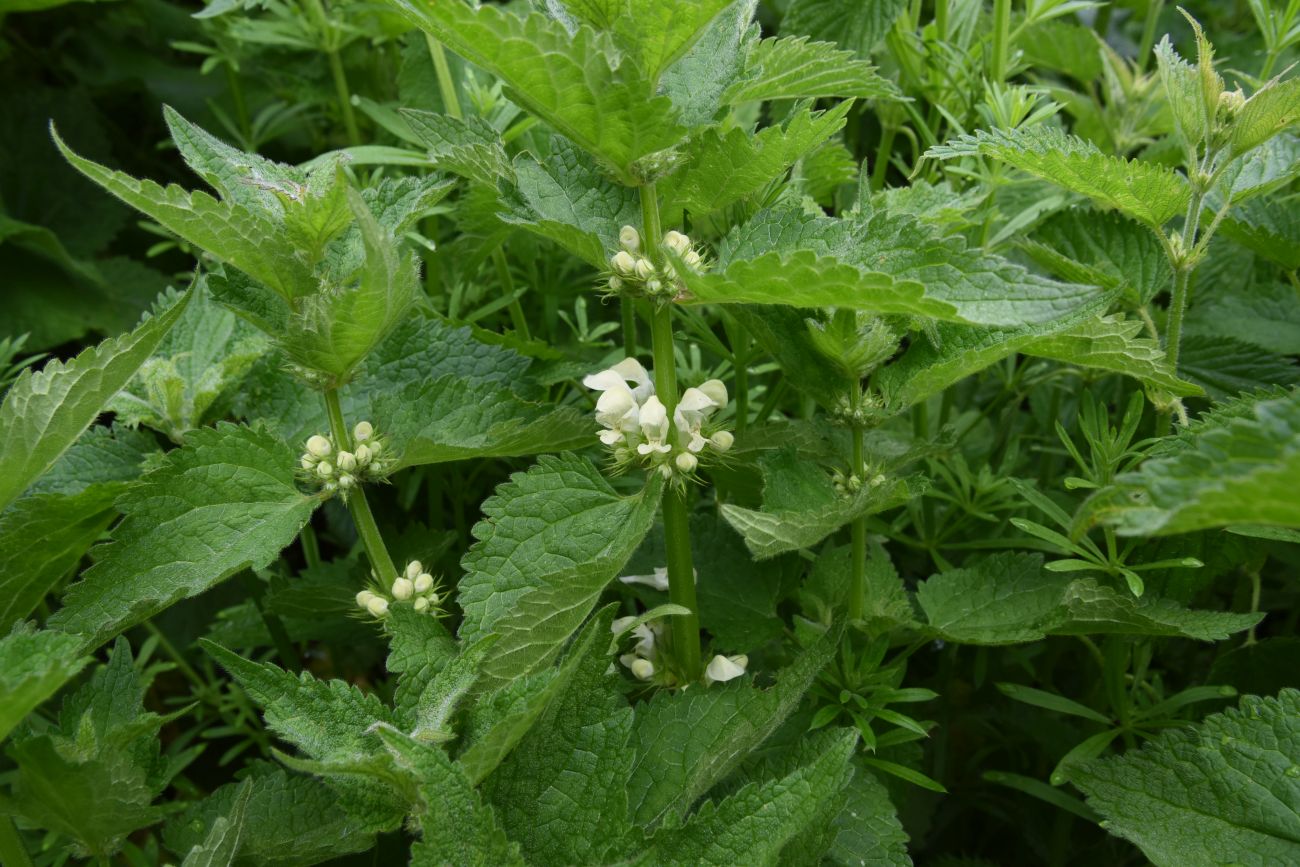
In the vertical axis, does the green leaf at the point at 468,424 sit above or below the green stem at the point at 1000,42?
below

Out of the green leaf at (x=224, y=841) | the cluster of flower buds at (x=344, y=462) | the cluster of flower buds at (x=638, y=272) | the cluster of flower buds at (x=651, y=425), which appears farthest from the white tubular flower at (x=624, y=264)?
the green leaf at (x=224, y=841)

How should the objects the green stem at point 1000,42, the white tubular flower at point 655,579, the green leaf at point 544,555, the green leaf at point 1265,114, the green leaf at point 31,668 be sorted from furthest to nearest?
the green stem at point 1000,42 < the white tubular flower at point 655,579 < the green leaf at point 1265,114 < the green leaf at point 544,555 < the green leaf at point 31,668

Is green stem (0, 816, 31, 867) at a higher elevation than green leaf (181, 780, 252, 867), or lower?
lower

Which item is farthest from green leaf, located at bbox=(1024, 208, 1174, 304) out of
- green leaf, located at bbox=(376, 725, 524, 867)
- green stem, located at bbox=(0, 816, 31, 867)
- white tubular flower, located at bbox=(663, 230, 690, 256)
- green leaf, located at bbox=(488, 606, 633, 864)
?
green stem, located at bbox=(0, 816, 31, 867)

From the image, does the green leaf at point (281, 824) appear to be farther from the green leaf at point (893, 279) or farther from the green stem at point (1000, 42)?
the green stem at point (1000, 42)

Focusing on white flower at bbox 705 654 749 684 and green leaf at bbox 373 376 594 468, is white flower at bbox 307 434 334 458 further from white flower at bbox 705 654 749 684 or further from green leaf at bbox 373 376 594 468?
white flower at bbox 705 654 749 684

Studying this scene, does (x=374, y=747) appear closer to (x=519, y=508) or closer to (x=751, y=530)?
(x=519, y=508)
